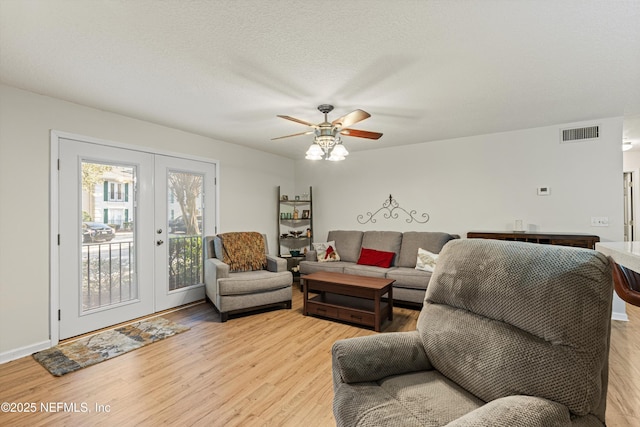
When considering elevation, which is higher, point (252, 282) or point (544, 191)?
point (544, 191)

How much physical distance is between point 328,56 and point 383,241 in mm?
3227

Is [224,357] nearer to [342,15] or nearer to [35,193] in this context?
[35,193]

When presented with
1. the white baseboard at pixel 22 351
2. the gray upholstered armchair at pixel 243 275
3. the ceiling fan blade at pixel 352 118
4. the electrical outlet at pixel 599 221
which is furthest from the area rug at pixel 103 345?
the electrical outlet at pixel 599 221

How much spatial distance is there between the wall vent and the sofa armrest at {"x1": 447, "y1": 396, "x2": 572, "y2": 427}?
3938 millimetres

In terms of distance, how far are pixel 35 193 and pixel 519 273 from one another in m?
3.86

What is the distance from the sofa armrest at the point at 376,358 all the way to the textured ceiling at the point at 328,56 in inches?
71.5

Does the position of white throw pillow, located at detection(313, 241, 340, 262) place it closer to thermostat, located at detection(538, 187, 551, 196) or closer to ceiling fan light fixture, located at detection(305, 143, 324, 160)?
ceiling fan light fixture, located at detection(305, 143, 324, 160)

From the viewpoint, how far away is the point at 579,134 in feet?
12.0

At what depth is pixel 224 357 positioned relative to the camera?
2600mm

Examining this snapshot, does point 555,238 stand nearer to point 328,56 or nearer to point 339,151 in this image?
point 339,151

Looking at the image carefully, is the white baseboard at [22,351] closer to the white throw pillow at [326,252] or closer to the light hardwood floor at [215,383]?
the light hardwood floor at [215,383]

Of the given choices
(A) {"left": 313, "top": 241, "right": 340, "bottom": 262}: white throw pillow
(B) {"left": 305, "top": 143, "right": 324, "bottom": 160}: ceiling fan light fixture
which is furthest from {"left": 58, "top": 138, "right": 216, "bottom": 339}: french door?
(B) {"left": 305, "top": 143, "right": 324, "bottom": 160}: ceiling fan light fixture

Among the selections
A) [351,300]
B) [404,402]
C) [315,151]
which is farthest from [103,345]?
[404,402]

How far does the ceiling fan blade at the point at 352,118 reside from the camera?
8.11 ft
